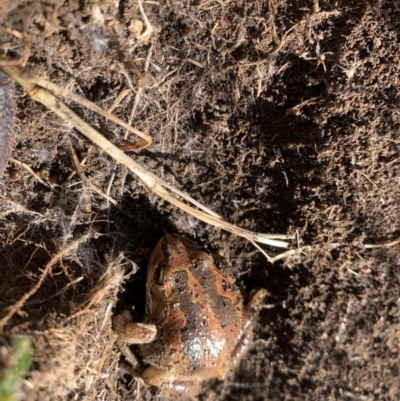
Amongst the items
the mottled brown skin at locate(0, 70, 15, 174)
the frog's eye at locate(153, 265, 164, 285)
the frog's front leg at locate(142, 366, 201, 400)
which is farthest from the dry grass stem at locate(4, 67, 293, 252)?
the frog's front leg at locate(142, 366, 201, 400)

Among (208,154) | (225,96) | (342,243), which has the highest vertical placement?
(225,96)

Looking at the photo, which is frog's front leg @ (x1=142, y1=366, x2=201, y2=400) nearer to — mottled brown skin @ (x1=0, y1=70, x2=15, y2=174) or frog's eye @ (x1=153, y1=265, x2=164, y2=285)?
frog's eye @ (x1=153, y1=265, x2=164, y2=285)

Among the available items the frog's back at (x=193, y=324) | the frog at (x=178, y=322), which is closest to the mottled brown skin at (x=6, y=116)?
the frog at (x=178, y=322)

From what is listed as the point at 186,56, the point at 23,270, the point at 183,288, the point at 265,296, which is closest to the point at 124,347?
the point at 183,288

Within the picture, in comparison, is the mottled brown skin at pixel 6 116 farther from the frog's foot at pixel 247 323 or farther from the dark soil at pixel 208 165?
the frog's foot at pixel 247 323

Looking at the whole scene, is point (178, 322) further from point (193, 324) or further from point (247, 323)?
point (247, 323)

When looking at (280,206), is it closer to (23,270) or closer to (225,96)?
(225,96)

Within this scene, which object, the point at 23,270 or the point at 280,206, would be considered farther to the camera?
the point at 280,206
